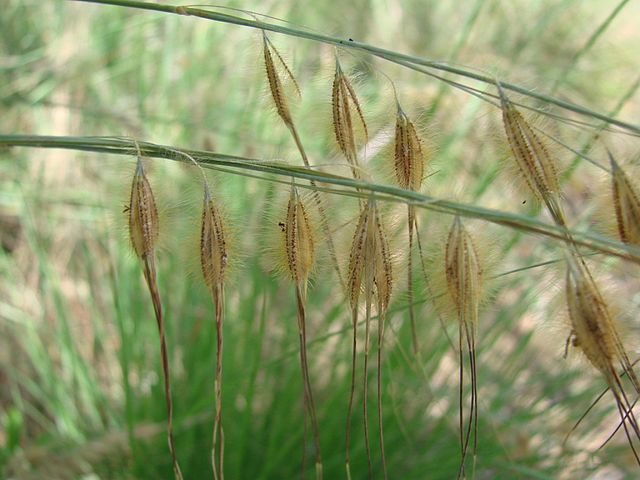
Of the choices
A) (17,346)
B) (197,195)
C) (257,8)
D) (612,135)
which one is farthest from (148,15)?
(612,135)

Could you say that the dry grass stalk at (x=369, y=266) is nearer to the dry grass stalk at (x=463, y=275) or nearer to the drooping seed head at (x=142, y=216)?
the dry grass stalk at (x=463, y=275)

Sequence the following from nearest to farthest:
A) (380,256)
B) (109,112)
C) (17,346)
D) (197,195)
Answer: (380,256)
(197,195)
(109,112)
(17,346)

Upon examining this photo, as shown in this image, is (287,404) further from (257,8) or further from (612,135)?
(257,8)

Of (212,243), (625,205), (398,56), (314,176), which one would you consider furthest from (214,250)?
(625,205)

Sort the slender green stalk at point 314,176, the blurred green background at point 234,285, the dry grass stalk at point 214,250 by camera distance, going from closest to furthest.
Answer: the slender green stalk at point 314,176, the dry grass stalk at point 214,250, the blurred green background at point 234,285

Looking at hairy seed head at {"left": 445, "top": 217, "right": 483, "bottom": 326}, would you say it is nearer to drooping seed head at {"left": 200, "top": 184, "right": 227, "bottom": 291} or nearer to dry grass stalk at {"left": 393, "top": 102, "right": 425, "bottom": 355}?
dry grass stalk at {"left": 393, "top": 102, "right": 425, "bottom": 355}

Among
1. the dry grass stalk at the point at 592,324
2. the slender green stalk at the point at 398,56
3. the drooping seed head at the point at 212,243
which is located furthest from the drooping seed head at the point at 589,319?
the drooping seed head at the point at 212,243

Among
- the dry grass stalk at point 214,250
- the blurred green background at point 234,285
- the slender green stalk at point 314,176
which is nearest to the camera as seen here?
the slender green stalk at point 314,176
